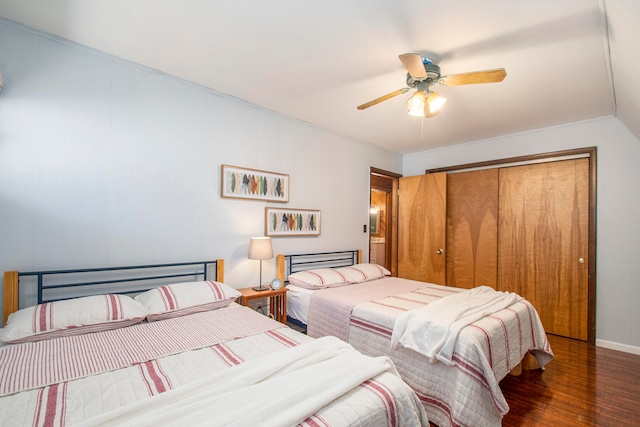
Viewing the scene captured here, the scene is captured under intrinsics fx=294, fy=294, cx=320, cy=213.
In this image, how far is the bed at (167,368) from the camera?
3.36 feet

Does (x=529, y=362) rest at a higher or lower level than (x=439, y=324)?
lower

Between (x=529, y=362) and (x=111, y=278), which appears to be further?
(x=529, y=362)

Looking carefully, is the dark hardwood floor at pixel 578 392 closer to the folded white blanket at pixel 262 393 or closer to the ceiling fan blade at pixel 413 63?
the folded white blanket at pixel 262 393

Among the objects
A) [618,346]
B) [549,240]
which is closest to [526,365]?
[618,346]

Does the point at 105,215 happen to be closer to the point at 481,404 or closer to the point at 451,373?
the point at 451,373

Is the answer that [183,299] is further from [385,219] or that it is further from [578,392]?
[385,219]

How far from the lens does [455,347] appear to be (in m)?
1.86

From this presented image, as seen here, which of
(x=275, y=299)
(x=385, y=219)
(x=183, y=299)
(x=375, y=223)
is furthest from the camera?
A: (x=375, y=223)

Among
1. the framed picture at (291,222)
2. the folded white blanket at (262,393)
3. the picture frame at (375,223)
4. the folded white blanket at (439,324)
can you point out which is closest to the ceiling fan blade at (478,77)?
the folded white blanket at (439,324)

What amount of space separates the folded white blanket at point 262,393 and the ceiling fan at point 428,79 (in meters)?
1.75

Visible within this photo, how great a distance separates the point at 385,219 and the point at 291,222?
10.1 feet

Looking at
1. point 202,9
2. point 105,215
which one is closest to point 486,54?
point 202,9

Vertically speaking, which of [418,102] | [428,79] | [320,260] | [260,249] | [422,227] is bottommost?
[320,260]

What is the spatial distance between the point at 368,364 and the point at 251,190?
86.2 inches
